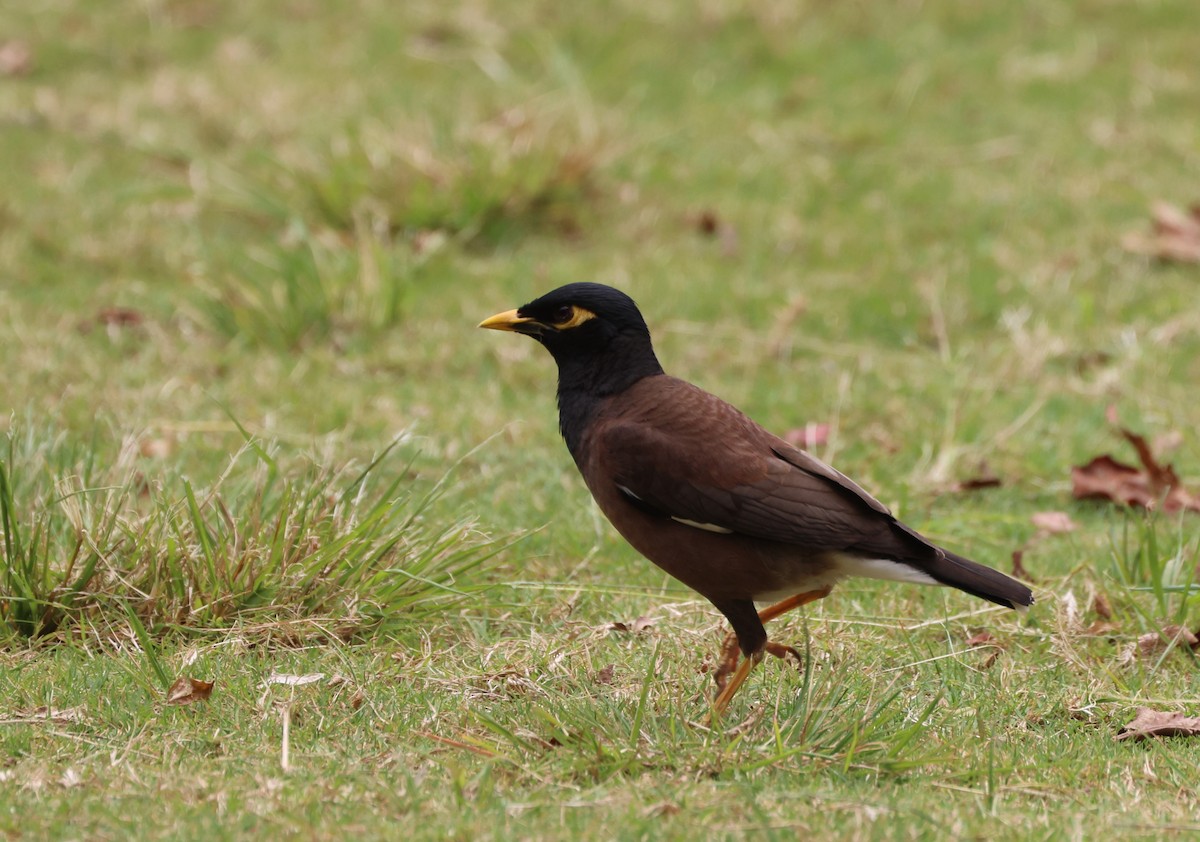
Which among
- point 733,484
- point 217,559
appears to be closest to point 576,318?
point 733,484

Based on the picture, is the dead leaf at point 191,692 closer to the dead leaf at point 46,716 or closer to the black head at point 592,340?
the dead leaf at point 46,716

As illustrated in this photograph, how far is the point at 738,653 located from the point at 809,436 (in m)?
2.08

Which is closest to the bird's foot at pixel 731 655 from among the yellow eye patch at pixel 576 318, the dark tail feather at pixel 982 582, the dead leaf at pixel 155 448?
the dark tail feather at pixel 982 582

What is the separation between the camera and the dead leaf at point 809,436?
6245 millimetres

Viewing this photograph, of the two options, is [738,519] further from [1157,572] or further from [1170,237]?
[1170,237]

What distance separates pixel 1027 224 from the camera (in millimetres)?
8648

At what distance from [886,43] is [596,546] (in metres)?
6.65

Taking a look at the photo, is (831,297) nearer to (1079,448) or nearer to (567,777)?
(1079,448)

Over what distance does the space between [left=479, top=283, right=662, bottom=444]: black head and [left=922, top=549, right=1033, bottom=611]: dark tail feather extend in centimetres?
103

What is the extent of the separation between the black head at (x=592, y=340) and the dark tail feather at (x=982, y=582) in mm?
1027

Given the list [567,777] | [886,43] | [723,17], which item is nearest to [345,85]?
[723,17]

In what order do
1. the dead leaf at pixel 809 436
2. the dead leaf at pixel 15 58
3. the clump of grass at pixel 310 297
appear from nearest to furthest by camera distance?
1. the dead leaf at pixel 809 436
2. the clump of grass at pixel 310 297
3. the dead leaf at pixel 15 58

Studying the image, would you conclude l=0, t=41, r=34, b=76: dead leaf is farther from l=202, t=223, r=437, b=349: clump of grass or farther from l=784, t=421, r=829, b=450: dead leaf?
l=784, t=421, r=829, b=450: dead leaf

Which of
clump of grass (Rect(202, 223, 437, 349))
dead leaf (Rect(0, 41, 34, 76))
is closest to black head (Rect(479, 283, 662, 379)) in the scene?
clump of grass (Rect(202, 223, 437, 349))
